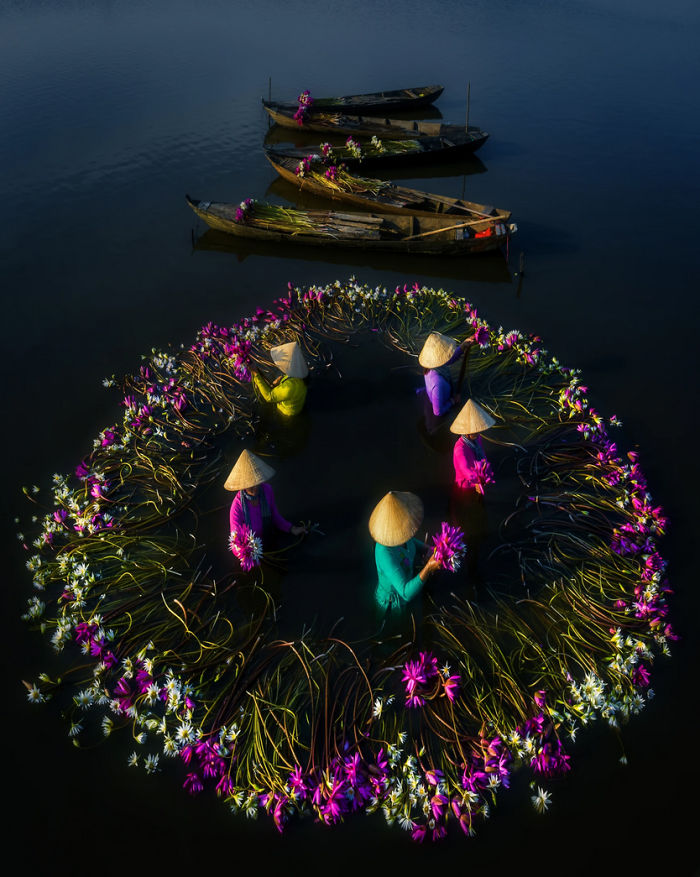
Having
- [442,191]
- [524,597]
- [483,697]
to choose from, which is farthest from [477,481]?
[442,191]

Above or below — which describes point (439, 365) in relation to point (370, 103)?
below

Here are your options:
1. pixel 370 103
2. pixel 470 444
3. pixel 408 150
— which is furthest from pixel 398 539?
pixel 370 103

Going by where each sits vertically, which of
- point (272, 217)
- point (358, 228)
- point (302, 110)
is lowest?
point (358, 228)

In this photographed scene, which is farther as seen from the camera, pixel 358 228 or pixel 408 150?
pixel 408 150

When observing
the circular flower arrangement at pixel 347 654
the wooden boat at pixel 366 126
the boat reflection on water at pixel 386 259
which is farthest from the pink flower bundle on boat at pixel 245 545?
the wooden boat at pixel 366 126

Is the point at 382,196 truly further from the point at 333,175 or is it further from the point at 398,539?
the point at 398,539

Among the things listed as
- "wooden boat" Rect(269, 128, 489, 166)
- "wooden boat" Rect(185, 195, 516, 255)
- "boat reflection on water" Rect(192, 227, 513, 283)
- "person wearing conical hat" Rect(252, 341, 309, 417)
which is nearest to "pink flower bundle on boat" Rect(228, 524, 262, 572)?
"person wearing conical hat" Rect(252, 341, 309, 417)
